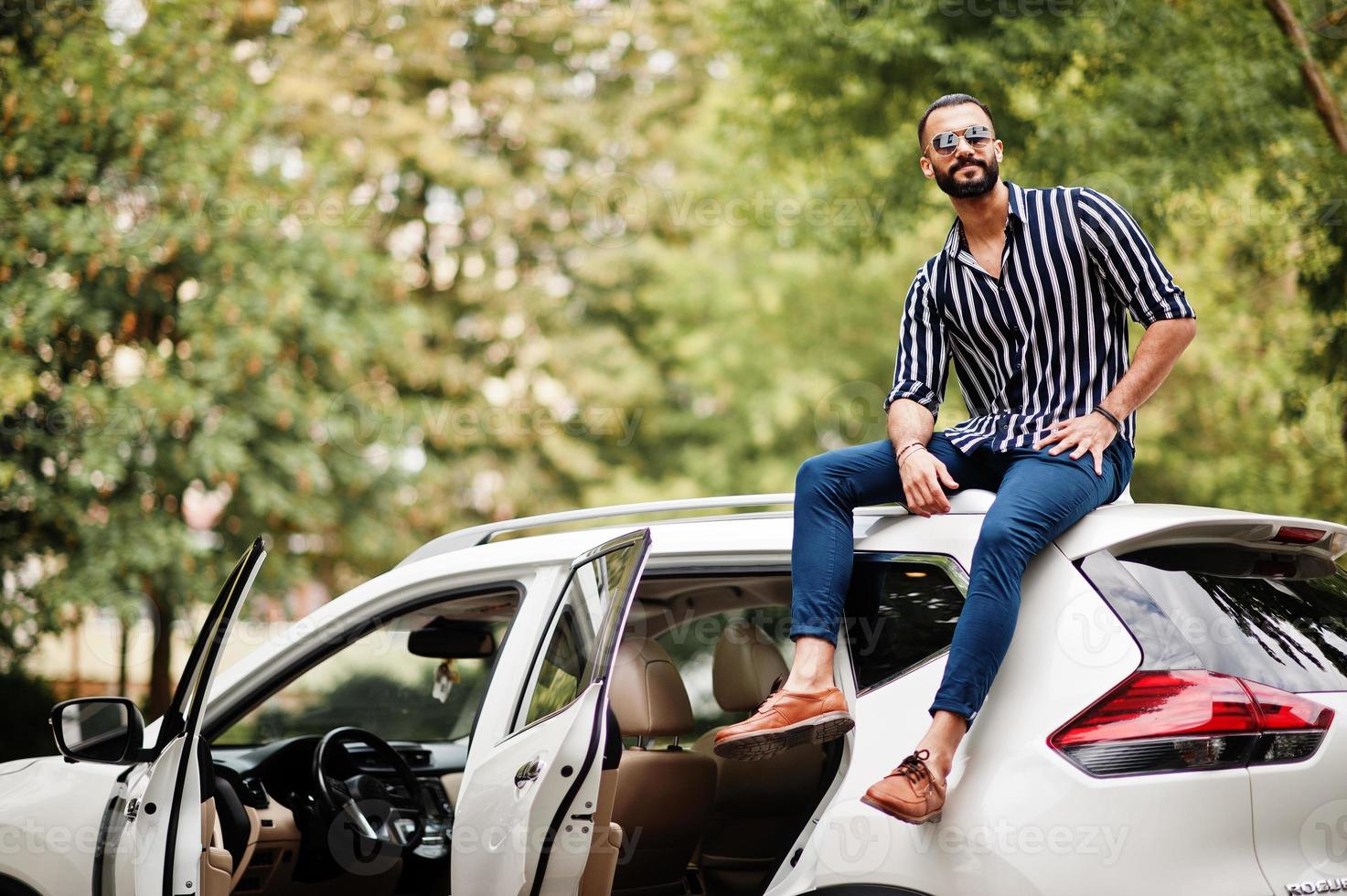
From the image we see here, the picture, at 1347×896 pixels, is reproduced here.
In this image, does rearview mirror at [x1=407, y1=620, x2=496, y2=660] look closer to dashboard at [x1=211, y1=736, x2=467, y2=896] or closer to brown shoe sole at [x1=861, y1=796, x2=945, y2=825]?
dashboard at [x1=211, y1=736, x2=467, y2=896]

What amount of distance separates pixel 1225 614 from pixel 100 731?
9.64 ft

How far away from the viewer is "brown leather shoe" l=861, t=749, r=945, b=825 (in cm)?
260

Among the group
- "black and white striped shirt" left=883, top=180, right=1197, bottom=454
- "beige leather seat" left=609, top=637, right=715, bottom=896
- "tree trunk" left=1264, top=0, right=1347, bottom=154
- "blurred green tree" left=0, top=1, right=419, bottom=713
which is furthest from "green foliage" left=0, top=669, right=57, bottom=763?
"tree trunk" left=1264, top=0, right=1347, bottom=154

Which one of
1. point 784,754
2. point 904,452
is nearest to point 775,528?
point 904,452

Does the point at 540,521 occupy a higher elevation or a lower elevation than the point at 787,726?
higher

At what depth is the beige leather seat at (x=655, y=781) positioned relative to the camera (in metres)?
3.70

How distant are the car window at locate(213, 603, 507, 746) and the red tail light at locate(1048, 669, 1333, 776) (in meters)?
3.36

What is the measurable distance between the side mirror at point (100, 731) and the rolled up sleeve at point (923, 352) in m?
2.29

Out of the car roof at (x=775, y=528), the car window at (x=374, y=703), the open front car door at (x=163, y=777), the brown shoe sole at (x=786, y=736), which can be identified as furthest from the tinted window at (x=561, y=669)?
the car window at (x=374, y=703)

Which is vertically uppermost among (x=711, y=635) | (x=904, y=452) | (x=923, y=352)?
(x=923, y=352)

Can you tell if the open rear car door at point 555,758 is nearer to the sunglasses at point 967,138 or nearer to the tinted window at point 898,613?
the tinted window at point 898,613

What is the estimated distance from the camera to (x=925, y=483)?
3.08 meters

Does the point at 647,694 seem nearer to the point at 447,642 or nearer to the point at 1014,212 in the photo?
the point at 447,642

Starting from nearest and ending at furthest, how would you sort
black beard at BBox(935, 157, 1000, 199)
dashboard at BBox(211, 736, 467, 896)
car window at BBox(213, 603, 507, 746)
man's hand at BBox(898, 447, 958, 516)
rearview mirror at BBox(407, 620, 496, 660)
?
man's hand at BBox(898, 447, 958, 516), black beard at BBox(935, 157, 1000, 199), dashboard at BBox(211, 736, 467, 896), rearview mirror at BBox(407, 620, 496, 660), car window at BBox(213, 603, 507, 746)
